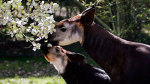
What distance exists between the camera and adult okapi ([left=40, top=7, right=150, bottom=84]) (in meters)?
2.77

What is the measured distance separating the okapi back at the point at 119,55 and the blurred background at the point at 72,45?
7.03 feet

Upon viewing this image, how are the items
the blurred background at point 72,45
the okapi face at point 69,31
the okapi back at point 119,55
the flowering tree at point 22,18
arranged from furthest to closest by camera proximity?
the blurred background at point 72,45 → the okapi face at point 69,31 → the okapi back at point 119,55 → the flowering tree at point 22,18

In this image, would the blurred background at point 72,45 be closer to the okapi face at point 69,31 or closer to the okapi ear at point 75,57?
the okapi ear at point 75,57

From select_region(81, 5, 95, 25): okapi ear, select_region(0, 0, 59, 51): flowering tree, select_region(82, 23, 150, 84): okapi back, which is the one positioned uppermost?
select_region(0, 0, 59, 51): flowering tree

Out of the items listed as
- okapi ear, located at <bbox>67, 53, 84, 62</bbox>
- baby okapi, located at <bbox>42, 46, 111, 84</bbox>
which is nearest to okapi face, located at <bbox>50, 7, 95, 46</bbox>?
okapi ear, located at <bbox>67, 53, 84, 62</bbox>

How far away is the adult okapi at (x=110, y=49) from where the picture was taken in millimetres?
2771

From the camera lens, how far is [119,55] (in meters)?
2.91

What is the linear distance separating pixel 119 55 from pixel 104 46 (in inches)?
7.8

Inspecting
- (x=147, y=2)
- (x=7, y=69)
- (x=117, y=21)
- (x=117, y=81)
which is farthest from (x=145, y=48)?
(x=7, y=69)

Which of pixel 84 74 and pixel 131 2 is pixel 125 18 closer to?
pixel 131 2

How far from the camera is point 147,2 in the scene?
7043 mm

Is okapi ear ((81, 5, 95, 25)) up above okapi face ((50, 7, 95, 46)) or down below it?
above

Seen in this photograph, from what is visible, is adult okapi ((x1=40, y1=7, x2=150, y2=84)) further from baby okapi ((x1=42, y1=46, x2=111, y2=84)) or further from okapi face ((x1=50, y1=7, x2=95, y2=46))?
baby okapi ((x1=42, y1=46, x2=111, y2=84))

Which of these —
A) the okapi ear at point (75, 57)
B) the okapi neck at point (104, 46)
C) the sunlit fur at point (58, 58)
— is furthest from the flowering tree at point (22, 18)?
the sunlit fur at point (58, 58)
